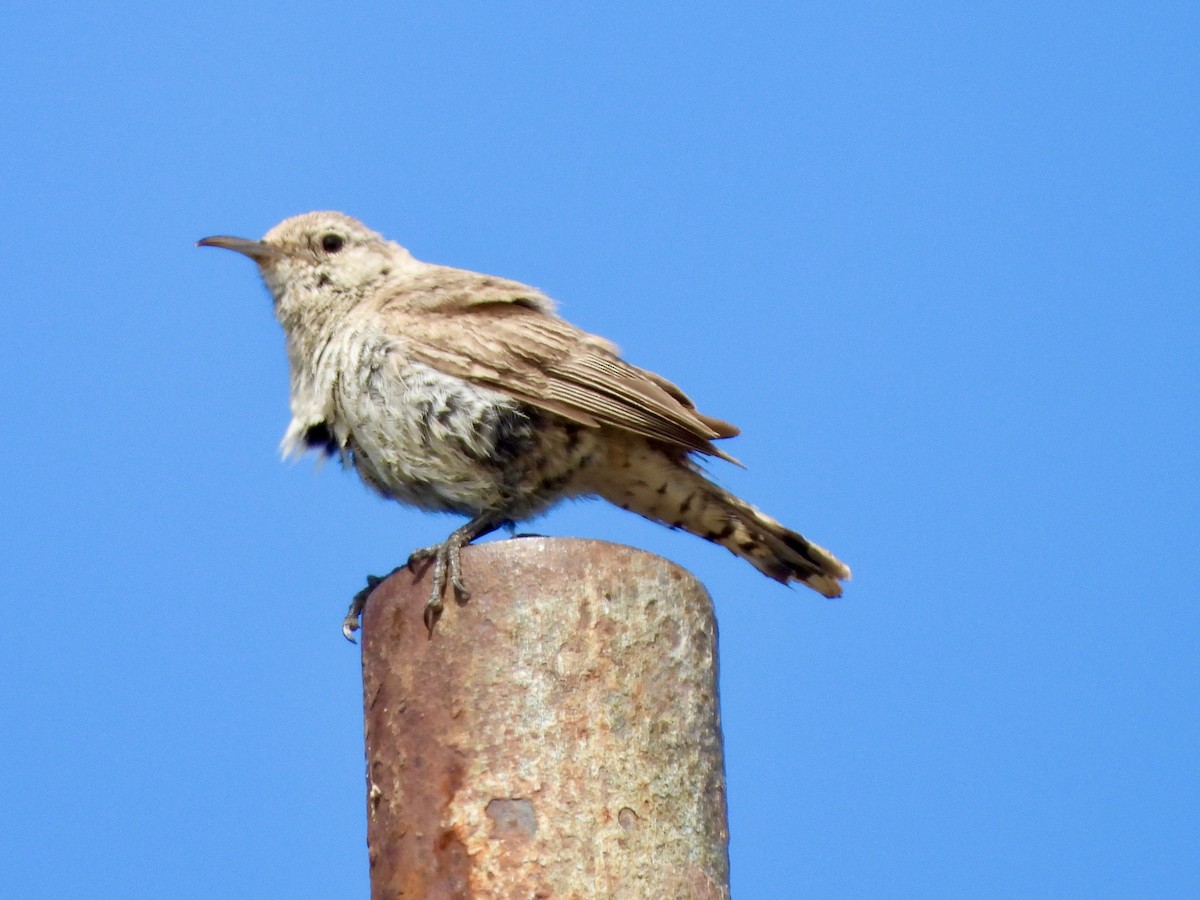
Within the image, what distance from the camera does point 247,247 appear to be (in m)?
7.75

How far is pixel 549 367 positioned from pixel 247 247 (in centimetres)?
195

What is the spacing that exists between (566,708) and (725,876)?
2.26 ft

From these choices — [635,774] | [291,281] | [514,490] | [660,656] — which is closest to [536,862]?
[635,774]

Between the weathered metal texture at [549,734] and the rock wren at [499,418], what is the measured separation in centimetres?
134

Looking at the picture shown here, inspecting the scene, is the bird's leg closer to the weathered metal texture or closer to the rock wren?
the weathered metal texture

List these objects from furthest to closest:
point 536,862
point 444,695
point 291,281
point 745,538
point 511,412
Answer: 1. point 291,281
2. point 745,538
3. point 511,412
4. point 444,695
5. point 536,862

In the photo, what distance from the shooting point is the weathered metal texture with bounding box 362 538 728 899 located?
428 cm

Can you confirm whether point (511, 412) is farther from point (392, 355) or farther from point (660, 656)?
point (660, 656)

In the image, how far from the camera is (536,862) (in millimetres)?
4230

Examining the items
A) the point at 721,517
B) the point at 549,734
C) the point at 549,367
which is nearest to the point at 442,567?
the point at 549,734

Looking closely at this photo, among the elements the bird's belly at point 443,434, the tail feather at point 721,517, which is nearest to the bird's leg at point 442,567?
the bird's belly at point 443,434

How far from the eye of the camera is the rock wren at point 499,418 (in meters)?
6.44

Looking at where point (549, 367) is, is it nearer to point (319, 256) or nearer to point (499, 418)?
point (499, 418)

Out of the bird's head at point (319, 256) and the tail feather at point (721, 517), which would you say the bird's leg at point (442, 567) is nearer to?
the tail feather at point (721, 517)
